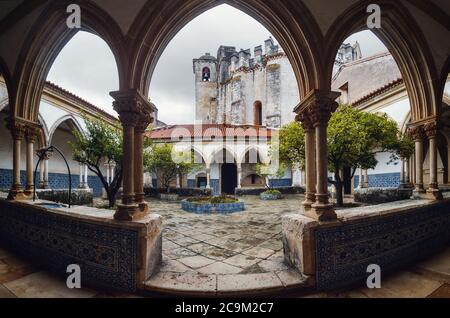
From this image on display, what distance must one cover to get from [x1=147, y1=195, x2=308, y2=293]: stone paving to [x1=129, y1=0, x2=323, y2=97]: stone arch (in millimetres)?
2401

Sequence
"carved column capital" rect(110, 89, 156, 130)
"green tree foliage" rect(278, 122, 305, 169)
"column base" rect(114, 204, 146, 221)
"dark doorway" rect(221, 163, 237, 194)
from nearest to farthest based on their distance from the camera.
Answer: "column base" rect(114, 204, 146, 221)
"carved column capital" rect(110, 89, 156, 130)
"green tree foliage" rect(278, 122, 305, 169)
"dark doorway" rect(221, 163, 237, 194)

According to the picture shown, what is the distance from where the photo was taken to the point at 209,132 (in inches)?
742

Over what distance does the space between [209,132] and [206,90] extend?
15301 mm

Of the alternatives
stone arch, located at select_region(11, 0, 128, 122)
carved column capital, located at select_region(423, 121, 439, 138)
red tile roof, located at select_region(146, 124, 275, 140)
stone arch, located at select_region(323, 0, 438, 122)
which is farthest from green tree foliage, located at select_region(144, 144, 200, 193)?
carved column capital, located at select_region(423, 121, 439, 138)

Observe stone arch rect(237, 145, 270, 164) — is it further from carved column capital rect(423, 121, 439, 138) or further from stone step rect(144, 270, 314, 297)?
stone step rect(144, 270, 314, 297)

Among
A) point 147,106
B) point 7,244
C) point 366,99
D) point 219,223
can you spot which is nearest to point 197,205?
point 219,223

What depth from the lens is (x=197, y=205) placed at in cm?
927

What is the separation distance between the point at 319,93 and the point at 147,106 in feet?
8.61

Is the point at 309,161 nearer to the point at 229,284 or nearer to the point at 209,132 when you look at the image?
the point at 229,284

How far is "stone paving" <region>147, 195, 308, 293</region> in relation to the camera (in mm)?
2689

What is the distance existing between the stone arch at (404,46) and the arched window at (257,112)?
21318 mm

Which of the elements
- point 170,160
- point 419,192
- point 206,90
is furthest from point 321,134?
point 206,90

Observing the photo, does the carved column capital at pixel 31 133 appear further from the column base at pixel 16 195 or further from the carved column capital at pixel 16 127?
the column base at pixel 16 195

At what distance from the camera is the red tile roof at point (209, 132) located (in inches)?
727
